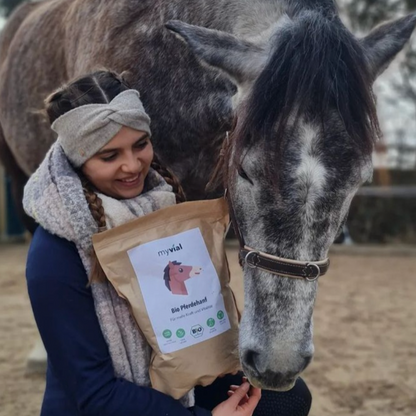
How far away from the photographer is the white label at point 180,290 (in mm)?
1713

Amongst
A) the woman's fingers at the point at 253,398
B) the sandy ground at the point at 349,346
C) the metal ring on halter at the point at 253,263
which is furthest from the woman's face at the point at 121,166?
the sandy ground at the point at 349,346

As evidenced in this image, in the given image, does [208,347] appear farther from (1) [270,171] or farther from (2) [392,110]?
(2) [392,110]

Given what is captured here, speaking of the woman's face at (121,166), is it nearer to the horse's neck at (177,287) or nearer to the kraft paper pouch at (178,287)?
the kraft paper pouch at (178,287)

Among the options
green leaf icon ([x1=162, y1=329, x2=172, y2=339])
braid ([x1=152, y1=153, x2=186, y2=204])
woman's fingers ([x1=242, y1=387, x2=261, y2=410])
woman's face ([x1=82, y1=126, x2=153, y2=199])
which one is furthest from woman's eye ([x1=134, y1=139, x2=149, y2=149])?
woman's fingers ([x1=242, y1=387, x2=261, y2=410])

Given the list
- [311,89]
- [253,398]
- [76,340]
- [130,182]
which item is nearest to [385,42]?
[311,89]

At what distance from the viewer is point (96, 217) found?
1.75m

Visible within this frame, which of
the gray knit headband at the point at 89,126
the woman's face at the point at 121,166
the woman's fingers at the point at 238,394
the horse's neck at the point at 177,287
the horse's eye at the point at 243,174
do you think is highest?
the gray knit headband at the point at 89,126

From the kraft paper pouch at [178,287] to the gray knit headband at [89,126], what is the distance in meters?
0.25

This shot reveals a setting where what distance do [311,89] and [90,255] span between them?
2.38 ft

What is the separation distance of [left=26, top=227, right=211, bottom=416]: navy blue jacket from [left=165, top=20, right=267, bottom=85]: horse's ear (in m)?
0.68

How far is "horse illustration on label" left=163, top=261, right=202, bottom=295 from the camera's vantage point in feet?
5.74

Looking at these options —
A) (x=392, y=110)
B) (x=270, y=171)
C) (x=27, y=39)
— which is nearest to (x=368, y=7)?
(x=392, y=110)

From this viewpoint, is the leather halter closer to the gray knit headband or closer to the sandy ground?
the gray knit headband

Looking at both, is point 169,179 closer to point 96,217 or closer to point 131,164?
point 131,164
